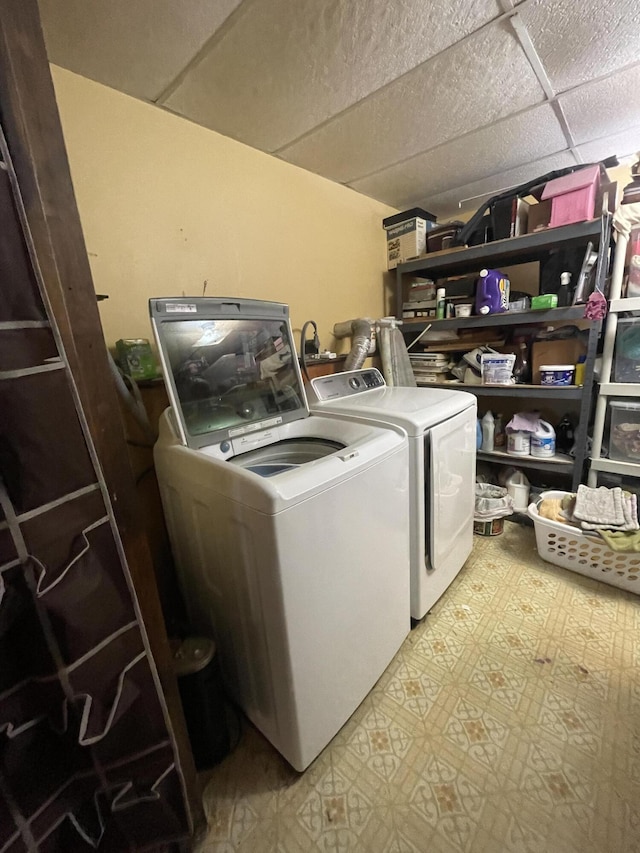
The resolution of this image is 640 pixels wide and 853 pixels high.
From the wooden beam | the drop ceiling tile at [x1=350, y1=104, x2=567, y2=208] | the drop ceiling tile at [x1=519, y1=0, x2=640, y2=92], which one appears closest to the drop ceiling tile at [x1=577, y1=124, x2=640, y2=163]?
the drop ceiling tile at [x1=350, y1=104, x2=567, y2=208]

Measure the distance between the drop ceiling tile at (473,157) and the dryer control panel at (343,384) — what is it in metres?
1.12

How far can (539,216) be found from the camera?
5.91ft

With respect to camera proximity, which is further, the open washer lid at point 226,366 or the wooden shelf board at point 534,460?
the wooden shelf board at point 534,460

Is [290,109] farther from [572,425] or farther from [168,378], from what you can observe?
[572,425]

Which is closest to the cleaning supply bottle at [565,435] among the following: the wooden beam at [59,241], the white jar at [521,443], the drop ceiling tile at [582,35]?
the white jar at [521,443]

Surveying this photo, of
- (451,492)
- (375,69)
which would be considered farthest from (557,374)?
(375,69)

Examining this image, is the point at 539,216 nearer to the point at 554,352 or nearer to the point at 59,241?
the point at 554,352

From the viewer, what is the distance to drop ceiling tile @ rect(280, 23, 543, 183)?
1.17 meters

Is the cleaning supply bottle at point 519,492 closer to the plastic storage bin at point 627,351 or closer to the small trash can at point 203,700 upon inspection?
the plastic storage bin at point 627,351

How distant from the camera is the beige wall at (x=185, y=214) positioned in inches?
46.9

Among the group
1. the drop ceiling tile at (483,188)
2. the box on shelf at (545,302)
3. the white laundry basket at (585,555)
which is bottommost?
the white laundry basket at (585,555)

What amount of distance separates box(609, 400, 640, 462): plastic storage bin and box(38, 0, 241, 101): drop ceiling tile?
7.32 feet

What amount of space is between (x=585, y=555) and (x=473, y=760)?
111cm

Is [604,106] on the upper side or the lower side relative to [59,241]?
upper
